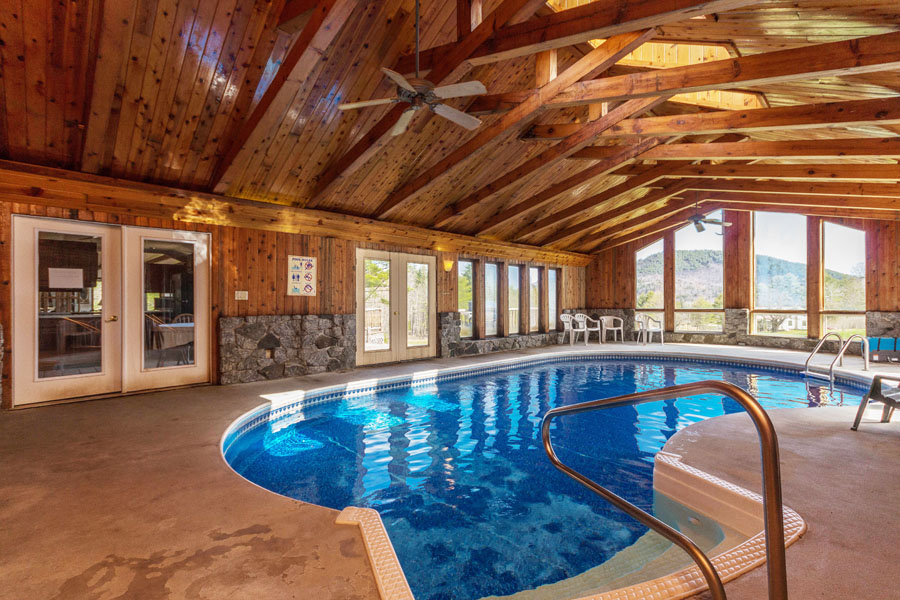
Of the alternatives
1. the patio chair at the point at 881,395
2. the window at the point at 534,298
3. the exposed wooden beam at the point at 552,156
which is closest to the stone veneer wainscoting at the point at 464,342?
the window at the point at 534,298

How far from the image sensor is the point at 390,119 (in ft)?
15.9

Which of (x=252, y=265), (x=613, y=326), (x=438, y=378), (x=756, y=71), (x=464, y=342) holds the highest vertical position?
(x=756, y=71)

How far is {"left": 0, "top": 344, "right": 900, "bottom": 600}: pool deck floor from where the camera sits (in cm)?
170

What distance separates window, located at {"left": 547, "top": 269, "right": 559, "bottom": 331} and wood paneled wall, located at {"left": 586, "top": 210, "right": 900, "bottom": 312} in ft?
5.56

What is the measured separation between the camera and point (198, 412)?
434 cm

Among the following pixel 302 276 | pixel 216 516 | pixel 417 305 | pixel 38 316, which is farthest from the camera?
pixel 417 305

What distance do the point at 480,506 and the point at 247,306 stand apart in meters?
4.56

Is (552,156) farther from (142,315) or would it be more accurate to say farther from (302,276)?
(142,315)


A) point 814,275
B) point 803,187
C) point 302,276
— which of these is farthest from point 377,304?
point 814,275

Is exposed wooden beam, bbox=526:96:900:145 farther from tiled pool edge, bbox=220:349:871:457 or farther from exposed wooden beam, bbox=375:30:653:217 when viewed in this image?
tiled pool edge, bbox=220:349:871:457

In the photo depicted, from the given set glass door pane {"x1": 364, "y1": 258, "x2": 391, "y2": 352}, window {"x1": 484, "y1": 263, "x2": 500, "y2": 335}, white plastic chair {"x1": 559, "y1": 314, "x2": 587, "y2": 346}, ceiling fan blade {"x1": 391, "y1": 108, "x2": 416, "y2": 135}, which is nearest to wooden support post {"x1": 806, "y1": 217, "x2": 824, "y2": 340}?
white plastic chair {"x1": 559, "y1": 314, "x2": 587, "y2": 346}

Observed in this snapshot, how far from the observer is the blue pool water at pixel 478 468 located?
2.45m

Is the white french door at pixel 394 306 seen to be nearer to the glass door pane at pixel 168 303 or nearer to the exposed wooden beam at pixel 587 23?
the glass door pane at pixel 168 303

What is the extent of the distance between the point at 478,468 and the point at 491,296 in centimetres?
683
